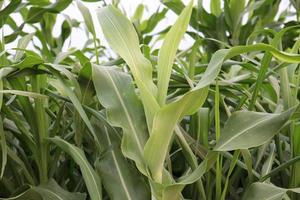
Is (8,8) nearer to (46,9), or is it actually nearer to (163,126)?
(46,9)

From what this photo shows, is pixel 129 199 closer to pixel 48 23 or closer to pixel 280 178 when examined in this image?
pixel 280 178

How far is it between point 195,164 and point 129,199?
0.08 metres

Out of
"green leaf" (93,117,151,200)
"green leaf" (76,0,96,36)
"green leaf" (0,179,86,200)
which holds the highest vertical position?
"green leaf" (76,0,96,36)

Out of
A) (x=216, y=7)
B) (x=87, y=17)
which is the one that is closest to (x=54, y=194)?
(x=87, y=17)

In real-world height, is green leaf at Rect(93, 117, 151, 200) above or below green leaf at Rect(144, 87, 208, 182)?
below

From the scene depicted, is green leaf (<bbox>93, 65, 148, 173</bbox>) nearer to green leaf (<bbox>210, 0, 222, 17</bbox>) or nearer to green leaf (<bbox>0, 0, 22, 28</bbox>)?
green leaf (<bbox>0, 0, 22, 28</bbox>)

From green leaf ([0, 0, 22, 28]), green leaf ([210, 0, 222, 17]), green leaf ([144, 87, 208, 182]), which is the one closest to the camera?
green leaf ([144, 87, 208, 182])

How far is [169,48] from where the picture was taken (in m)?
0.40

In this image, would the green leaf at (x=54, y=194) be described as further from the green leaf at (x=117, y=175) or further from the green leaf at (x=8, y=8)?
the green leaf at (x=8, y=8)

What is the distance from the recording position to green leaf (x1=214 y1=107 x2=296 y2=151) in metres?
0.43

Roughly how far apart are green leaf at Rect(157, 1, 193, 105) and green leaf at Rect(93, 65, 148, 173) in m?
0.04

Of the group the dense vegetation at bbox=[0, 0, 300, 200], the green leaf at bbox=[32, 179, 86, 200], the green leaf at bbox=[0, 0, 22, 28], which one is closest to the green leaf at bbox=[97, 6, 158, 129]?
the dense vegetation at bbox=[0, 0, 300, 200]

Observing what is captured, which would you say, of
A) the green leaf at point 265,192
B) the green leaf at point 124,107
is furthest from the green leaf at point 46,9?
the green leaf at point 265,192

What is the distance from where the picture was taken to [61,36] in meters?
0.95
